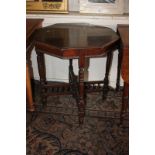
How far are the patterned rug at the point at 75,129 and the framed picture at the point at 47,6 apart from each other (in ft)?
2.77

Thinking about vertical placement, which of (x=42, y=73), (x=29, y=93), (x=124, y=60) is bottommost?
(x=29, y=93)

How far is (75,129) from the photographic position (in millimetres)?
2051

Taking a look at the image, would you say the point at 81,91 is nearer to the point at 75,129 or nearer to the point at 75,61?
the point at 75,129

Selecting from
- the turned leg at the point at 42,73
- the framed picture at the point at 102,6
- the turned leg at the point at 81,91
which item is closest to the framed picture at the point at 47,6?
the framed picture at the point at 102,6

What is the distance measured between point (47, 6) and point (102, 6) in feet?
1.70

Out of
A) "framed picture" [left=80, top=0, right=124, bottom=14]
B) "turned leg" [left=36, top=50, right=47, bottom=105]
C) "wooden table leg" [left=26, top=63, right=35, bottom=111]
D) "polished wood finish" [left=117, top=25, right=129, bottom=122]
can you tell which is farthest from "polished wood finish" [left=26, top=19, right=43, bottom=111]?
"polished wood finish" [left=117, top=25, right=129, bottom=122]

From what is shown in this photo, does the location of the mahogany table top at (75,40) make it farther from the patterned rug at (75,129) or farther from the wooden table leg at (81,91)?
the patterned rug at (75,129)

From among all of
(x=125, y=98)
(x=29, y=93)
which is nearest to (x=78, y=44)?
(x=125, y=98)

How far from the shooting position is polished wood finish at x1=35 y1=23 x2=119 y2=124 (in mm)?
1816
